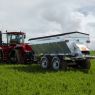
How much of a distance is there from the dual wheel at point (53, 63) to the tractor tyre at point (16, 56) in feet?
12.1

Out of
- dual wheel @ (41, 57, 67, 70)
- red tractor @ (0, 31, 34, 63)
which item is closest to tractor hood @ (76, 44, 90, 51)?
dual wheel @ (41, 57, 67, 70)

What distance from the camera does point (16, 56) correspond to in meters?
25.8

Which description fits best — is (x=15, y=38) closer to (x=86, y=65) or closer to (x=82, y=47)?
(x=86, y=65)

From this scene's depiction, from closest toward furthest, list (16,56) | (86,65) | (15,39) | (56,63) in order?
(56,63) → (86,65) → (16,56) → (15,39)

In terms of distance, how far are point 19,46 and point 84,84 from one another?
12.2 metres

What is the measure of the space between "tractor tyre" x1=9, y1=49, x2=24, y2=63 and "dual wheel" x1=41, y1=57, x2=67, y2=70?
3.70 meters

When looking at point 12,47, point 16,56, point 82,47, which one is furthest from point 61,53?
point 12,47

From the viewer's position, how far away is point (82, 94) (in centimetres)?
1107

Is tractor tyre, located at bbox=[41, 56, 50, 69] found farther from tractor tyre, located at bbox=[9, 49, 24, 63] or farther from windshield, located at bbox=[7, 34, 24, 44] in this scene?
windshield, located at bbox=[7, 34, 24, 44]

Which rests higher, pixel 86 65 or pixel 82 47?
pixel 82 47

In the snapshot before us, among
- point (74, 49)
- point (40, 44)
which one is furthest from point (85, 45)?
point (40, 44)

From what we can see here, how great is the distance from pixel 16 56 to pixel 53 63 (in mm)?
5825

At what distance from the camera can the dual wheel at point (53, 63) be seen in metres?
19.9

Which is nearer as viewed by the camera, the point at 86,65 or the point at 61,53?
the point at 61,53
